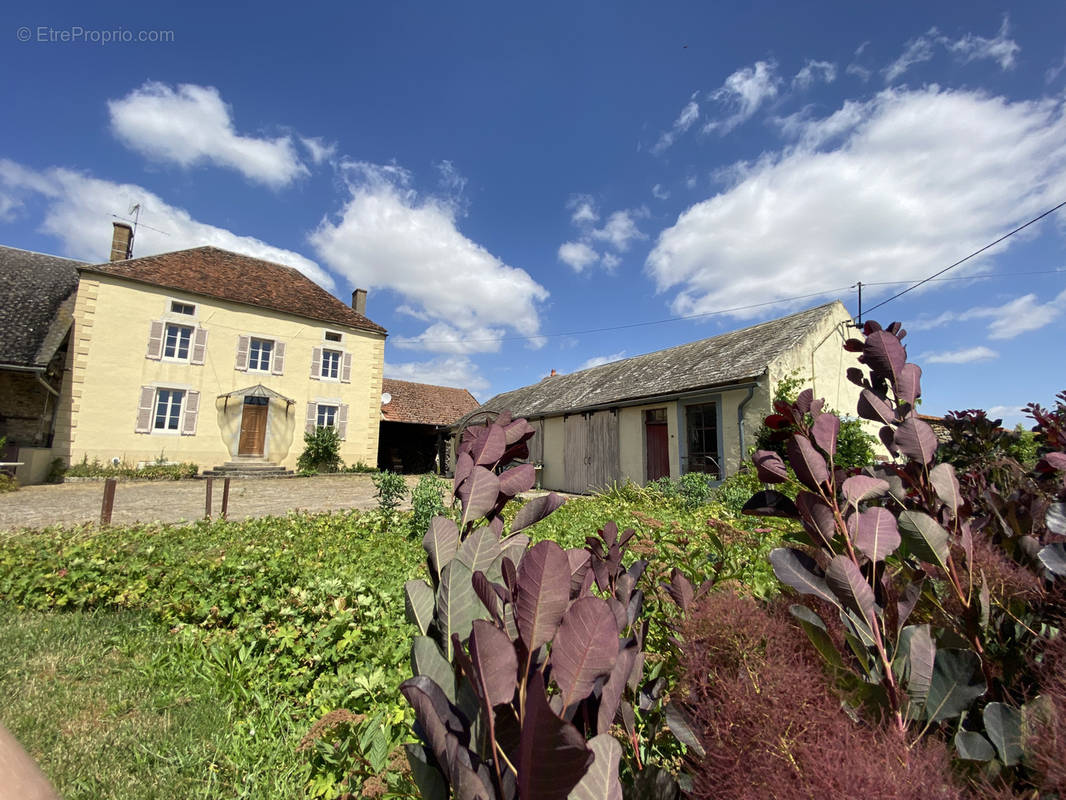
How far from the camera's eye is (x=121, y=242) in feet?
67.2

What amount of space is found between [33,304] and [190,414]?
274 inches

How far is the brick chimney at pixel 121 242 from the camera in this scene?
799 inches

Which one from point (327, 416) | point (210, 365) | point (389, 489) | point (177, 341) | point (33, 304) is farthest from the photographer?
point (327, 416)

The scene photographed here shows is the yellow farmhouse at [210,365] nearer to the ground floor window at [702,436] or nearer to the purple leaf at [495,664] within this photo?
the ground floor window at [702,436]

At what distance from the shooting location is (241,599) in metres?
3.72

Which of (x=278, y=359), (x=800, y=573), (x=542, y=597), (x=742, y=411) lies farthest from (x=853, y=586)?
(x=278, y=359)

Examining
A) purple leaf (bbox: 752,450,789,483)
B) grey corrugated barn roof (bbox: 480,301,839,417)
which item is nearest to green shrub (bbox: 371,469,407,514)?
purple leaf (bbox: 752,450,789,483)

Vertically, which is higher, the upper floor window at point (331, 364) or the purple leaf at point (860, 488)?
the upper floor window at point (331, 364)

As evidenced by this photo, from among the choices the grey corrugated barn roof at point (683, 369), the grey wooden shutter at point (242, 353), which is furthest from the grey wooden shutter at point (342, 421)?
the grey corrugated barn roof at point (683, 369)

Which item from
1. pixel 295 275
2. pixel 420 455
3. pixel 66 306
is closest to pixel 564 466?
pixel 420 455

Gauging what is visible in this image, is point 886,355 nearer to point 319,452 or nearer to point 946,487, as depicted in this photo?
point 946,487

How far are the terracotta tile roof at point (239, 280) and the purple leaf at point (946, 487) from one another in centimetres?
2329

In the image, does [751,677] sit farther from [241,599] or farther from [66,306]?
[66,306]

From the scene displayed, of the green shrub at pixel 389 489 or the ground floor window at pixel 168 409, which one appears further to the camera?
the ground floor window at pixel 168 409
